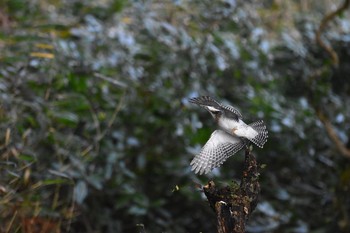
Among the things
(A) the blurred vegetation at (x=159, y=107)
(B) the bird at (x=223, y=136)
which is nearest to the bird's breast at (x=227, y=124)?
(B) the bird at (x=223, y=136)

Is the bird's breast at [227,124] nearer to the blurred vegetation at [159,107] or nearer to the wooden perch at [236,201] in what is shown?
the wooden perch at [236,201]

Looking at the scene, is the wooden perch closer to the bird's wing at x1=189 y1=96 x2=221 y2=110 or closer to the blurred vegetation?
the bird's wing at x1=189 y1=96 x2=221 y2=110

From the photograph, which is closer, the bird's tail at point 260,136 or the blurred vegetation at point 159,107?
the bird's tail at point 260,136

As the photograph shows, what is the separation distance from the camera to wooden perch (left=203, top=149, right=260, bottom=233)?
1548mm

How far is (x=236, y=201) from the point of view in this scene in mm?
1559

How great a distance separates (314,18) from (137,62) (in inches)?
48.9

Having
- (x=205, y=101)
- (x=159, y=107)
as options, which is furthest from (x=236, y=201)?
(x=159, y=107)

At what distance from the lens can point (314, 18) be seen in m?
4.05

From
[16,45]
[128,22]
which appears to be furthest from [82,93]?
[128,22]

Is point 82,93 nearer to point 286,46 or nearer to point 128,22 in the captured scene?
point 128,22

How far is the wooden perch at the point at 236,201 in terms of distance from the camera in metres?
1.55

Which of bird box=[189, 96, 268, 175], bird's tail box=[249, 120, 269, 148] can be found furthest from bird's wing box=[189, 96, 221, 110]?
bird's tail box=[249, 120, 269, 148]

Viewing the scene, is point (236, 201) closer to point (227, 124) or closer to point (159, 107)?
point (227, 124)

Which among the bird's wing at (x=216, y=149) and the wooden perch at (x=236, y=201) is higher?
the bird's wing at (x=216, y=149)
